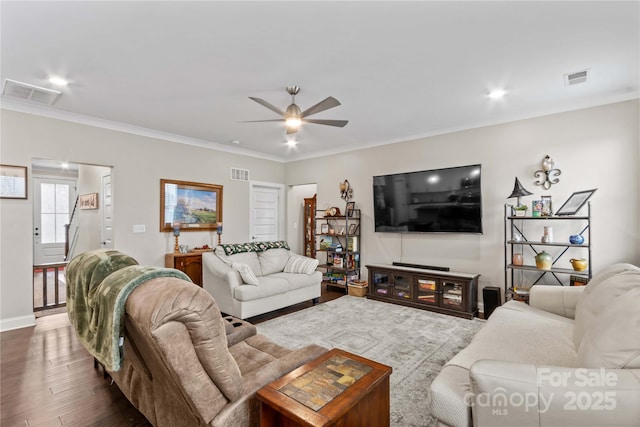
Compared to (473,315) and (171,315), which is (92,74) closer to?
(171,315)

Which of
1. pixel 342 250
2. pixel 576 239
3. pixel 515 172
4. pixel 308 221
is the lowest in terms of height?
pixel 342 250

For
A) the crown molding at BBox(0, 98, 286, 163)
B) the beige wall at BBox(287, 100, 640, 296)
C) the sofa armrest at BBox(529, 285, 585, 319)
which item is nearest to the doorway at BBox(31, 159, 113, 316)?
the crown molding at BBox(0, 98, 286, 163)

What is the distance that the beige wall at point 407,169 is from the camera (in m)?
3.49

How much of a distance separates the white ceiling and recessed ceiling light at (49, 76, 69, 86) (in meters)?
0.07

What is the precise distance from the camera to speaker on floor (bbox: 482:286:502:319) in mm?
3918

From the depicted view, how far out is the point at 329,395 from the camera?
1260 mm

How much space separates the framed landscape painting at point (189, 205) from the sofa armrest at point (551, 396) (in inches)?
192

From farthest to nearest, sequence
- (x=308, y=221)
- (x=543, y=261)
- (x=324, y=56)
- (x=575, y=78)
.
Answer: (x=308, y=221) < (x=543, y=261) < (x=575, y=78) < (x=324, y=56)

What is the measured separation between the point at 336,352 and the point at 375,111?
3148 mm

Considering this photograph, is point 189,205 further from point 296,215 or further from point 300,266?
point 296,215

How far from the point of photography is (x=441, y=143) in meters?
4.79

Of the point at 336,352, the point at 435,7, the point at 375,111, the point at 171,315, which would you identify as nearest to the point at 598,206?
the point at 375,111

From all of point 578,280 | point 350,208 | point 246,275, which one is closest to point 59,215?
point 246,275

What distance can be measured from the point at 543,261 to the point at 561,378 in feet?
9.47
